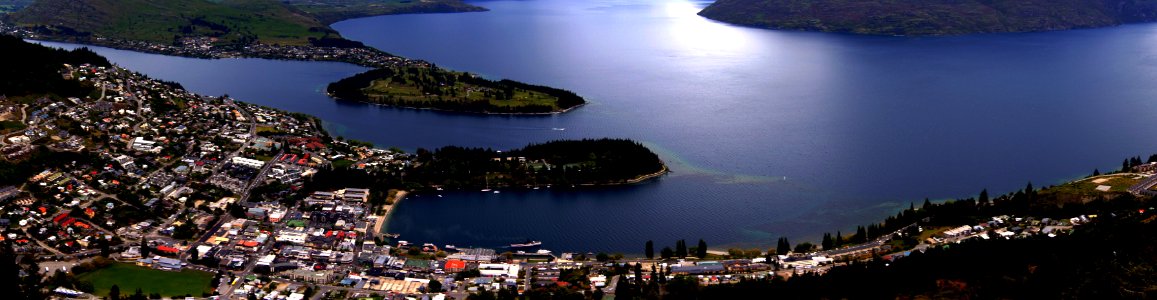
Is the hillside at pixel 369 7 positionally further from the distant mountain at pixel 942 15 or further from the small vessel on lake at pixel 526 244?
the small vessel on lake at pixel 526 244

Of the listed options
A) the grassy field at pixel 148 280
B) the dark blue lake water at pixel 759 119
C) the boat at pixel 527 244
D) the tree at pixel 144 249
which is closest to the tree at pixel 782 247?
the dark blue lake water at pixel 759 119

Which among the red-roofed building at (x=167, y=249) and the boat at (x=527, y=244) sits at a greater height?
the boat at (x=527, y=244)

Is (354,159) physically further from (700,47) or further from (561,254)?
(700,47)

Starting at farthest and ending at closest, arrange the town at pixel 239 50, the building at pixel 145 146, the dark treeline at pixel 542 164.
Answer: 1. the town at pixel 239 50
2. the building at pixel 145 146
3. the dark treeline at pixel 542 164

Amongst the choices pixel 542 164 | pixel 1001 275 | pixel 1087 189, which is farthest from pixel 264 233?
pixel 1087 189

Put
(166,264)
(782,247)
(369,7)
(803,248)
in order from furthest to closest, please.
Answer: (369,7) → (803,248) → (782,247) → (166,264)

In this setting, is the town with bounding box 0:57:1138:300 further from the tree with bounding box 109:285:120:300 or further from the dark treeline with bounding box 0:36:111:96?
the dark treeline with bounding box 0:36:111:96

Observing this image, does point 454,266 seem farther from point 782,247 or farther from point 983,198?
point 983,198
